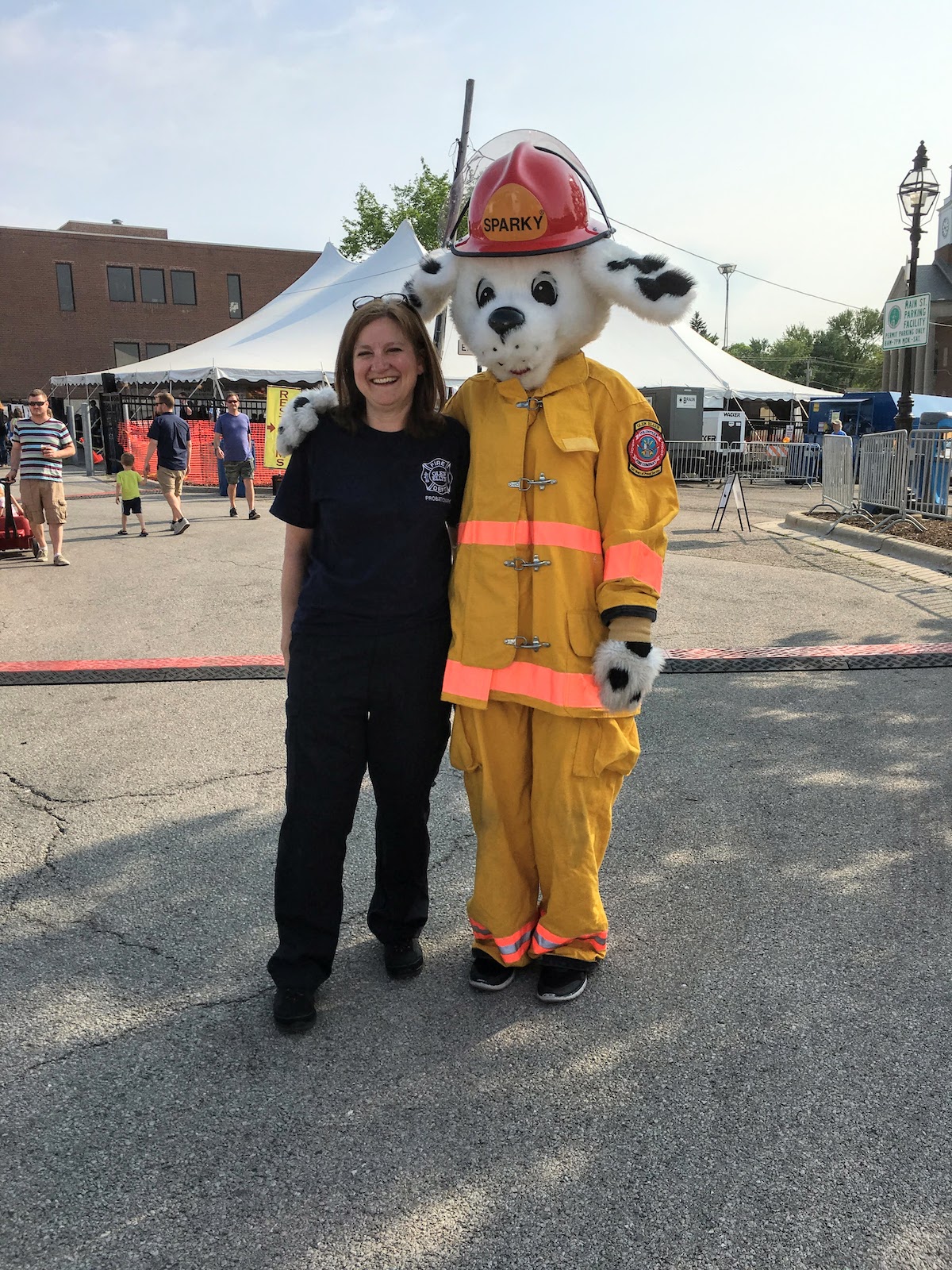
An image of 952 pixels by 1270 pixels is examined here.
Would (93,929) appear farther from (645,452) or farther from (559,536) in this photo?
(645,452)

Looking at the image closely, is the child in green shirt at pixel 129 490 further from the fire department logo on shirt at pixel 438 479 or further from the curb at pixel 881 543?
the fire department logo on shirt at pixel 438 479

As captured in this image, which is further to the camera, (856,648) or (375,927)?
(856,648)

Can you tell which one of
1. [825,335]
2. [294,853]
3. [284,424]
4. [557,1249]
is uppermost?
[825,335]

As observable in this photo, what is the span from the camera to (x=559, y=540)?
2521 millimetres

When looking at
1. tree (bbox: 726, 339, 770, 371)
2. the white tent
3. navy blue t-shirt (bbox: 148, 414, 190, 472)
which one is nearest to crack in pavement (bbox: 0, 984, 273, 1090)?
navy blue t-shirt (bbox: 148, 414, 190, 472)

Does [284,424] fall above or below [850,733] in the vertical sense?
above

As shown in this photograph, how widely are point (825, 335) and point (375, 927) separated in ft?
348

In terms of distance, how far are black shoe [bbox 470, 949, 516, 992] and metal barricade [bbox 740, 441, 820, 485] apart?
74.4 feet

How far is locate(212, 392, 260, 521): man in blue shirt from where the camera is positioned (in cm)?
1450

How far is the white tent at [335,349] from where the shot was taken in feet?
70.6

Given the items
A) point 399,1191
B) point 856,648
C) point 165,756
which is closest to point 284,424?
point 399,1191

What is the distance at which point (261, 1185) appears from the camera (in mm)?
2014

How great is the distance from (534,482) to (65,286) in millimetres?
50110

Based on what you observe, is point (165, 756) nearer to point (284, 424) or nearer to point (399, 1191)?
point (284, 424)
